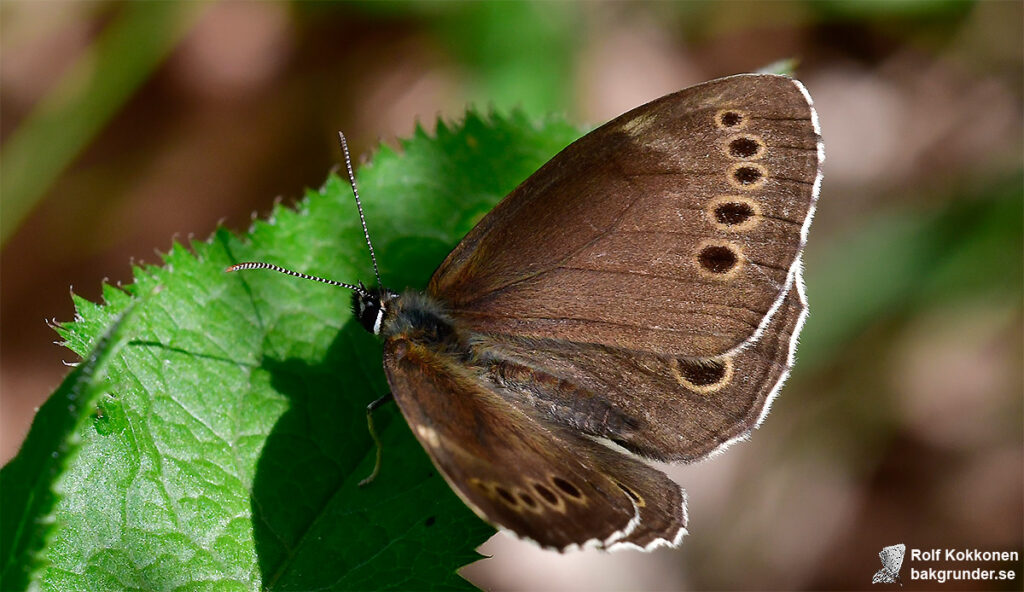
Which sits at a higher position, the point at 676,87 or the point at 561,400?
the point at 676,87

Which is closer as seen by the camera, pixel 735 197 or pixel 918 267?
pixel 735 197

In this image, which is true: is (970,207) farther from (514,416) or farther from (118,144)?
(118,144)

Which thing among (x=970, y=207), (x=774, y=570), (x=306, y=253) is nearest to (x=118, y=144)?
(x=306, y=253)

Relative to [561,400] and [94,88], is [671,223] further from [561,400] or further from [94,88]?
[94,88]

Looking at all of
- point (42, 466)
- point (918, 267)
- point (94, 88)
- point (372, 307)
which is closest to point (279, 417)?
point (372, 307)

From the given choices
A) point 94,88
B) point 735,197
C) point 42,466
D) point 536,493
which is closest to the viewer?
point 42,466

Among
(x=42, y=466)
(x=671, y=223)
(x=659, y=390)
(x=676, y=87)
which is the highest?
(x=676, y=87)

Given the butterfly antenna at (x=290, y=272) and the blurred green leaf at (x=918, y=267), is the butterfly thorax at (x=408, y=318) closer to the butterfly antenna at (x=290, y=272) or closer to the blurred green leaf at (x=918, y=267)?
the butterfly antenna at (x=290, y=272)

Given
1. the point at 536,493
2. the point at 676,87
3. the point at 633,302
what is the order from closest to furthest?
1. the point at 536,493
2. the point at 633,302
3. the point at 676,87
